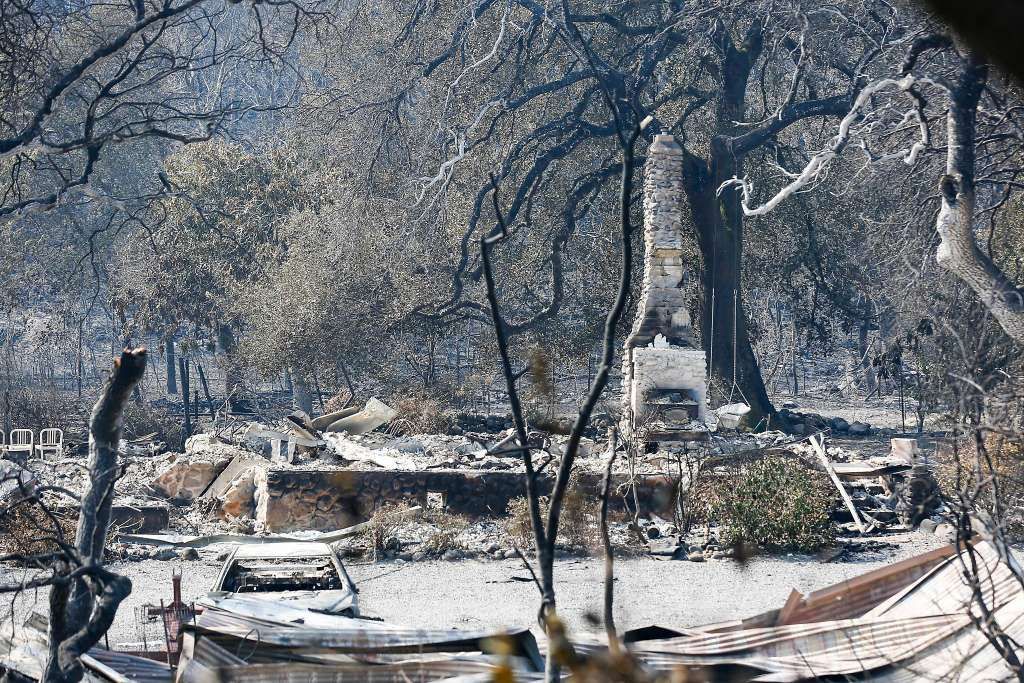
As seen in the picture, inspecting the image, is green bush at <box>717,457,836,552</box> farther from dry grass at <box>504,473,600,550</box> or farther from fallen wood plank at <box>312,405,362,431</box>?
fallen wood plank at <box>312,405,362,431</box>

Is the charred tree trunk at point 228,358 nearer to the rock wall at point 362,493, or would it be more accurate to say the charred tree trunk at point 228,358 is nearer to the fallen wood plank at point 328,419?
the fallen wood plank at point 328,419

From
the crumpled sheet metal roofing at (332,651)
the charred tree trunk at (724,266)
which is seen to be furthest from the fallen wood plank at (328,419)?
the crumpled sheet metal roofing at (332,651)

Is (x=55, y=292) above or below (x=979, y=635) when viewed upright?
above

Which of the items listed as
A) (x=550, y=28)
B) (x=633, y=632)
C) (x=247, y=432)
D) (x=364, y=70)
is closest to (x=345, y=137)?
(x=364, y=70)

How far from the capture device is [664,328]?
Result: 19.7 m

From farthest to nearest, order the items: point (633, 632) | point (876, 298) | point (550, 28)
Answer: point (876, 298)
point (550, 28)
point (633, 632)

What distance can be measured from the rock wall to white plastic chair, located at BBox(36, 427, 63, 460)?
6.67 metres

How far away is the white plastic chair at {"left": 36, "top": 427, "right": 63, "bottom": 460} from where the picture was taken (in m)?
21.4

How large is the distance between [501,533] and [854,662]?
858cm

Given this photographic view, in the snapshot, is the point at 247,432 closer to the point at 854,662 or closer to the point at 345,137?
the point at 345,137

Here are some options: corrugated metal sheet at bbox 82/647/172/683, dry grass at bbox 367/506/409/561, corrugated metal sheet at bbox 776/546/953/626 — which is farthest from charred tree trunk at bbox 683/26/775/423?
corrugated metal sheet at bbox 82/647/172/683

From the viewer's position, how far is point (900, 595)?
26.6 ft

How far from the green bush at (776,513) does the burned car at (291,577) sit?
5.57m

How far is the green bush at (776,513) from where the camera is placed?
14195mm
